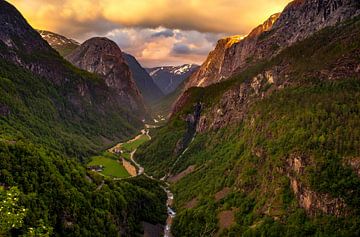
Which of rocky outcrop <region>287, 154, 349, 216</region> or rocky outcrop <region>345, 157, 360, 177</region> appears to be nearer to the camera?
rocky outcrop <region>287, 154, 349, 216</region>

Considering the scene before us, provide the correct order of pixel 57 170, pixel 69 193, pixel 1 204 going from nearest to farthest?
pixel 1 204 → pixel 69 193 → pixel 57 170

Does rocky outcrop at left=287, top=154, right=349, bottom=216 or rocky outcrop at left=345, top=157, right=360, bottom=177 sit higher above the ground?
rocky outcrop at left=345, top=157, right=360, bottom=177

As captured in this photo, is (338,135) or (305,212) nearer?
(305,212)

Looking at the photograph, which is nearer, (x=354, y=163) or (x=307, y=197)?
(x=354, y=163)

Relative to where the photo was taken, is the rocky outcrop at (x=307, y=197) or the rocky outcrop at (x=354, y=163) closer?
the rocky outcrop at (x=307, y=197)

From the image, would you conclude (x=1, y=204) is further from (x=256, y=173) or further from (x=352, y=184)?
(x=256, y=173)

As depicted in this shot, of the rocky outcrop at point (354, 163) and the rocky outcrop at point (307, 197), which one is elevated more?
the rocky outcrop at point (354, 163)

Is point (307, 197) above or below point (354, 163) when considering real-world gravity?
below

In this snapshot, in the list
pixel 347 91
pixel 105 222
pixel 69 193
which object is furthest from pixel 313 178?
pixel 69 193
